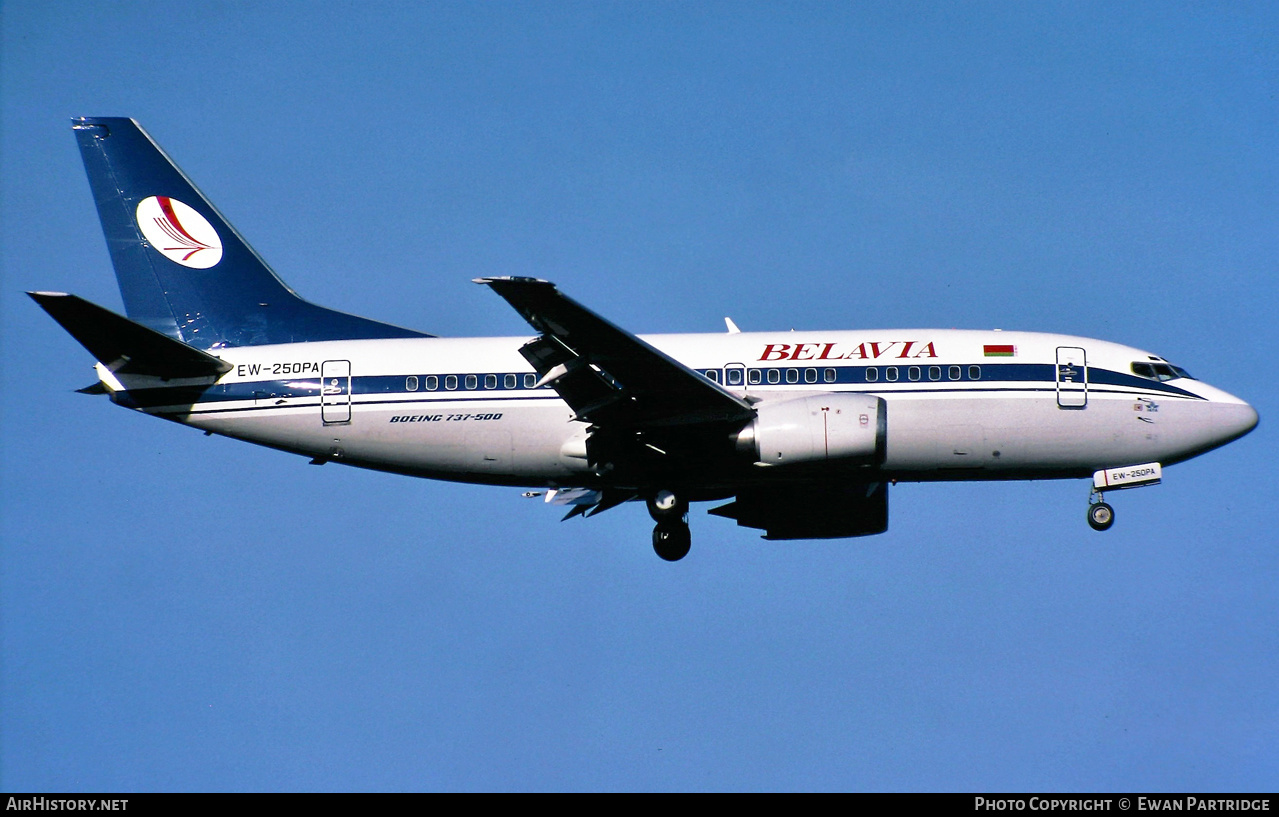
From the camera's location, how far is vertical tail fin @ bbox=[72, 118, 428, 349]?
3438 cm

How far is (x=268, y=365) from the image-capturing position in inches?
1300

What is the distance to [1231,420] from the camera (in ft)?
108

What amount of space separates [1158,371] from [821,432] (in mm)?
8546

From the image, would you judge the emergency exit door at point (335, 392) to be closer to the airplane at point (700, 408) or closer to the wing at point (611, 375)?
the airplane at point (700, 408)

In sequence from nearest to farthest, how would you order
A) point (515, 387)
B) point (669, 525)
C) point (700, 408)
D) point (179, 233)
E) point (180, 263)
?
point (700, 408), point (515, 387), point (669, 525), point (180, 263), point (179, 233)

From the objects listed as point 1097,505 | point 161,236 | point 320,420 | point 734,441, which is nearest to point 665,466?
point 734,441

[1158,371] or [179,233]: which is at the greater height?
[179,233]

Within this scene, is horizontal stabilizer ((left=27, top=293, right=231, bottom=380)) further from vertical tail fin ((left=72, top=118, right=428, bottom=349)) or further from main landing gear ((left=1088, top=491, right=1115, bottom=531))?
main landing gear ((left=1088, top=491, right=1115, bottom=531))

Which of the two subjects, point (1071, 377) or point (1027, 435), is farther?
point (1071, 377)

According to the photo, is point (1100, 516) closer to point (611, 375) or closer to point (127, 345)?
point (611, 375)

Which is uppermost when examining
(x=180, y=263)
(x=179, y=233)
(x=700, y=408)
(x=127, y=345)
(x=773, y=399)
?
(x=179, y=233)

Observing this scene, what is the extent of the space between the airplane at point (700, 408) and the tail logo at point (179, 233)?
243cm

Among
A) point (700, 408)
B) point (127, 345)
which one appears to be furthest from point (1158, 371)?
point (127, 345)
